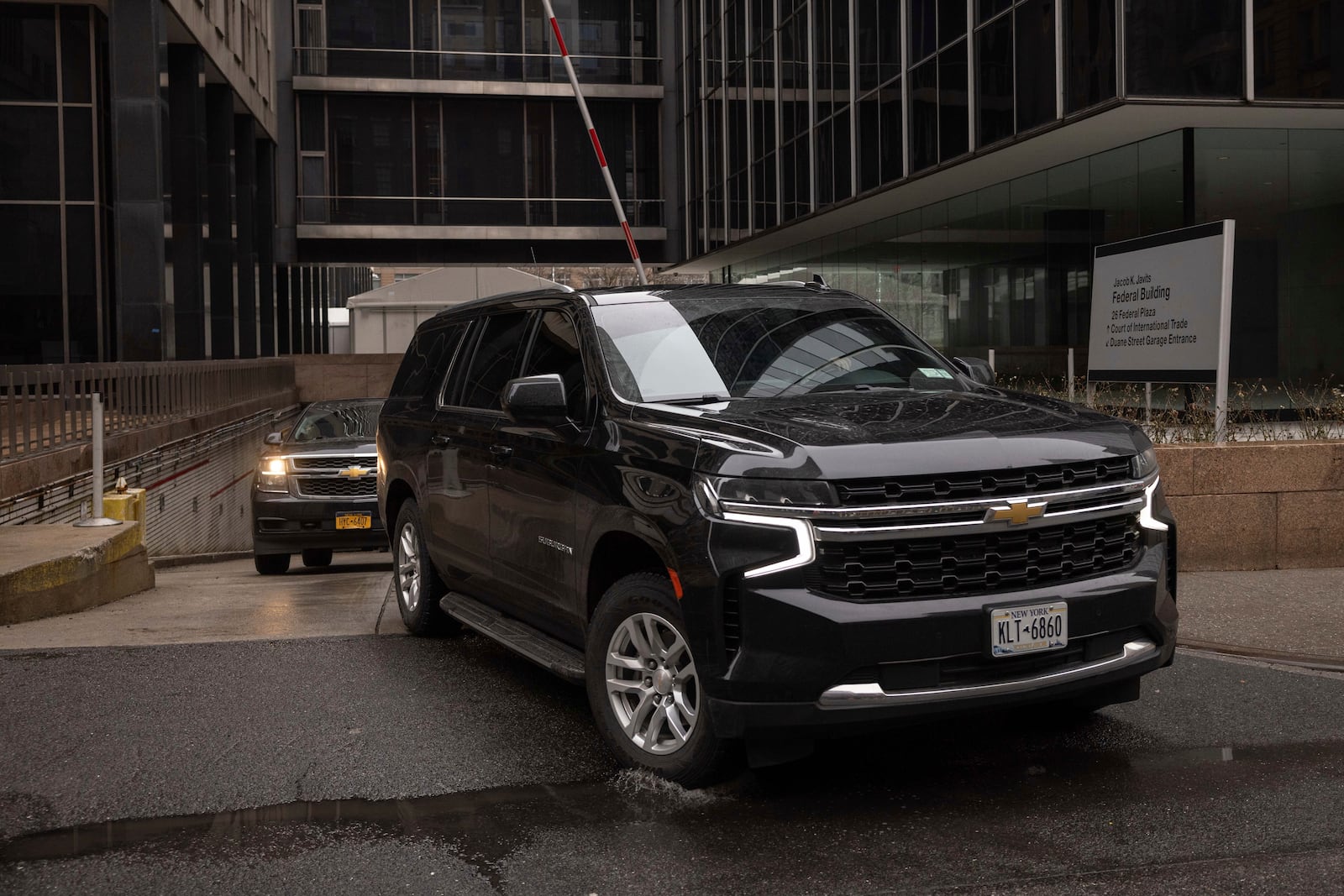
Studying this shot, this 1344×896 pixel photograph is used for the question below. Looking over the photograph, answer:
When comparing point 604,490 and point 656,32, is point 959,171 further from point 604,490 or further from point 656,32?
point 656,32

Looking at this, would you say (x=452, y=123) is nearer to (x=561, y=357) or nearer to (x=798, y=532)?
(x=561, y=357)

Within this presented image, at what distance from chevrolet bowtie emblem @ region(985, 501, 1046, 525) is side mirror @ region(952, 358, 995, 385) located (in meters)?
1.80

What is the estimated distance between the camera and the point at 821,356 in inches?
240

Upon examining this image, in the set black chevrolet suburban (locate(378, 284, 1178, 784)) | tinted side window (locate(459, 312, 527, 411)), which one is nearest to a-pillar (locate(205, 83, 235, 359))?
tinted side window (locate(459, 312, 527, 411))

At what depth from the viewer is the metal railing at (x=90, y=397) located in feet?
36.3

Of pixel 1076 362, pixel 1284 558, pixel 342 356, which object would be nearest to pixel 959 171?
pixel 1076 362

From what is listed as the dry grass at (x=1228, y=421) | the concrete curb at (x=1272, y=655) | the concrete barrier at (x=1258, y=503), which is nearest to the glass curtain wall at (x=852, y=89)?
the dry grass at (x=1228, y=421)

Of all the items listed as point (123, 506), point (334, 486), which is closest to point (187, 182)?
point (334, 486)

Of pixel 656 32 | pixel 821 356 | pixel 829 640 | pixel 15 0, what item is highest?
pixel 656 32

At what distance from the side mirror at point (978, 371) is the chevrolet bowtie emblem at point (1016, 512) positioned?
5.91ft

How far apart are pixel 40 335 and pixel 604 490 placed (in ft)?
79.6

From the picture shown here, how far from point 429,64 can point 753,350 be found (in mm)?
39135

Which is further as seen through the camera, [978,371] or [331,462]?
[331,462]

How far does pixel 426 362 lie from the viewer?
8320 mm
